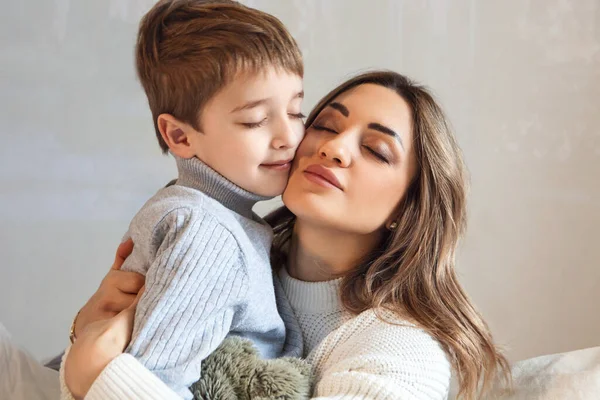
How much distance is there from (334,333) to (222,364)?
12.0 inches

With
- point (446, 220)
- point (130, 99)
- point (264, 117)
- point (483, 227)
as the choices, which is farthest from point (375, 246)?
point (130, 99)

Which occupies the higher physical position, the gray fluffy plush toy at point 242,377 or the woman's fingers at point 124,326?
the woman's fingers at point 124,326

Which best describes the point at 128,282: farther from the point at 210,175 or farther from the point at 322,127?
the point at 322,127

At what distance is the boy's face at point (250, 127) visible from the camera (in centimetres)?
135

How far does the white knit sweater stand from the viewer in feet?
3.83

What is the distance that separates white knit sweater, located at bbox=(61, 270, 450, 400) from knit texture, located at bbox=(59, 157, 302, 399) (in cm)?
4

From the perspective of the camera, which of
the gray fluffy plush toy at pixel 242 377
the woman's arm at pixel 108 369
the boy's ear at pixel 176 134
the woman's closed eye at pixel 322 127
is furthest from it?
the woman's closed eye at pixel 322 127

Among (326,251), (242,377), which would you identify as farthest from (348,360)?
(326,251)

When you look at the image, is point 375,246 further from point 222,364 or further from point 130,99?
point 130,99

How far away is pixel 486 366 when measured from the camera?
1647mm

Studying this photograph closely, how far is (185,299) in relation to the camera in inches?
47.3

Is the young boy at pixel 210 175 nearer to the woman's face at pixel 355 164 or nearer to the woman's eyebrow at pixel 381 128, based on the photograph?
the woman's face at pixel 355 164

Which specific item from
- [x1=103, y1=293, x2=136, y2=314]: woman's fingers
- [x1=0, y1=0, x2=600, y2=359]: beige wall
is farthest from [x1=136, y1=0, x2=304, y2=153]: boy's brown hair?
[x1=0, y1=0, x2=600, y2=359]: beige wall

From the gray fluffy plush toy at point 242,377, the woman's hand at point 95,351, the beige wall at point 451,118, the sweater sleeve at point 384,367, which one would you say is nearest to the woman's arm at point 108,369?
the woman's hand at point 95,351
